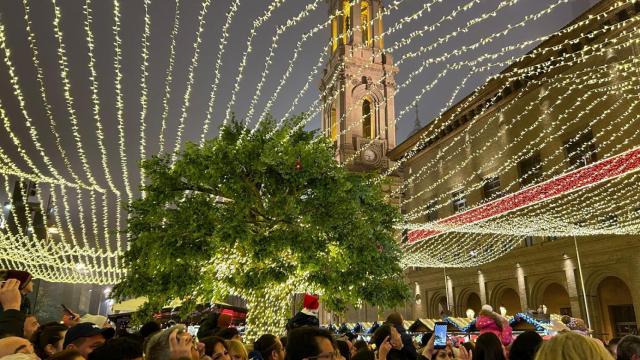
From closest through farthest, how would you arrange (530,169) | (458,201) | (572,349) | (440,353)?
(572,349) → (440,353) → (530,169) → (458,201)

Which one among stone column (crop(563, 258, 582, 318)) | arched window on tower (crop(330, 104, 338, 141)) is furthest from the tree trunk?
arched window on tower (crop(330, 104, 338, 141))

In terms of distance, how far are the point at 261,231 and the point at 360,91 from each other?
117 feet

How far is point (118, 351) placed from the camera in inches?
141

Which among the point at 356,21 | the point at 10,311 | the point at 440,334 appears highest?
the point at 356,21

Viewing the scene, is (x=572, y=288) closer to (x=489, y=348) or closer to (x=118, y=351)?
(x=489, y=348)

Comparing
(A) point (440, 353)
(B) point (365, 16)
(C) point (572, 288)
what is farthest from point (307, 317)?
(B) point (365, 16)

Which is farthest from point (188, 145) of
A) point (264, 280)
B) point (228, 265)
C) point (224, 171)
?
point (264, 280)

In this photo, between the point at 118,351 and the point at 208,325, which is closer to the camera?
the point at 118,351

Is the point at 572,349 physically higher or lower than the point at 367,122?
lower

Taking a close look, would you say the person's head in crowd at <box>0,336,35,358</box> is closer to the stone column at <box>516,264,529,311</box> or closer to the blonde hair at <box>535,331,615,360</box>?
the blonde hair at <box>535,331,615,360</box>

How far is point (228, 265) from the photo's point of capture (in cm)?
Answer: 995

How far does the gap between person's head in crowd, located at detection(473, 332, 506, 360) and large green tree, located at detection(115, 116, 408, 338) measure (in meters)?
4.28

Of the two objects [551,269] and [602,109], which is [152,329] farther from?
[551,269]

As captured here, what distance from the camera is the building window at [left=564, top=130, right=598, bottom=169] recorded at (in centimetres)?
2094
